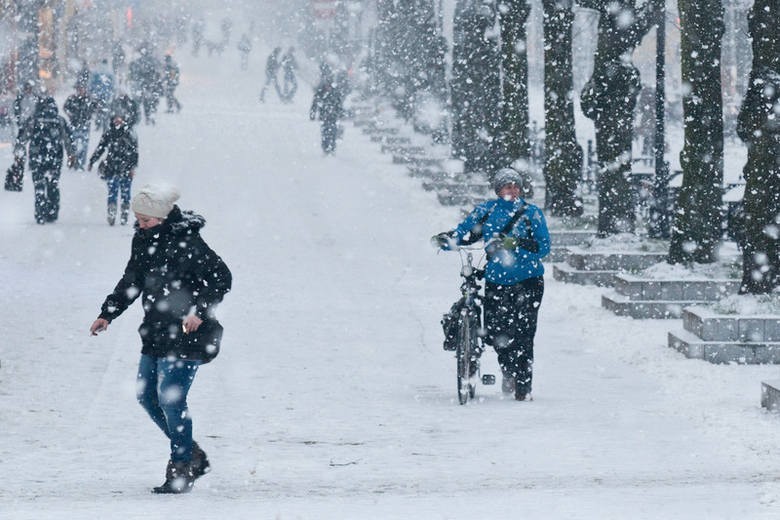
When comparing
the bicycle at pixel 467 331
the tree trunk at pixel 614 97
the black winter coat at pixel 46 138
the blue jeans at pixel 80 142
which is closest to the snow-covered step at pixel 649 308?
the tree trunk at pixel 614 97

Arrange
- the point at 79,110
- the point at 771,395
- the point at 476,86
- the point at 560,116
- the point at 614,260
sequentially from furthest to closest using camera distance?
→ 1. the point at 79,110
2. the point at 476,86
3. the point at 560,116
4. the point at 614,260
5. the point at 771,395

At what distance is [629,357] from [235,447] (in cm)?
473

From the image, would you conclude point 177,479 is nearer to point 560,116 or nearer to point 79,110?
point 560,116

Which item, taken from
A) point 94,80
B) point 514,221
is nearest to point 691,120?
point 514,221

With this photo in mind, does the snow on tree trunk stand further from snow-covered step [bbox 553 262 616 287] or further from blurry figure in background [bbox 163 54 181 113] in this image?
blurry figure in background [bbox 163 54 181 113]

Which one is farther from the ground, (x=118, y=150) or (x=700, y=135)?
(x=700, y=135)

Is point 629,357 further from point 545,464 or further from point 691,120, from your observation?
point 545,464

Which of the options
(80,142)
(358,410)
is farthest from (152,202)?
(80,142)

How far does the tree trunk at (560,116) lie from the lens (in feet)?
72.8

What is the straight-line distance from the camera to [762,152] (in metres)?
14.2

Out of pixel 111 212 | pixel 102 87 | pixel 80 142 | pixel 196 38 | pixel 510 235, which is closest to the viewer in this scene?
pixel 510 235

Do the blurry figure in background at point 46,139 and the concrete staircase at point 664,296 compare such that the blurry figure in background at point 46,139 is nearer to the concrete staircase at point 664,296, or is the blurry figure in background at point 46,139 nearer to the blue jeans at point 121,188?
the blue jeans at point 121,188

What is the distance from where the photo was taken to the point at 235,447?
1020 centimetres

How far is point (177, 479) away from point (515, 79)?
16462 millimetres
